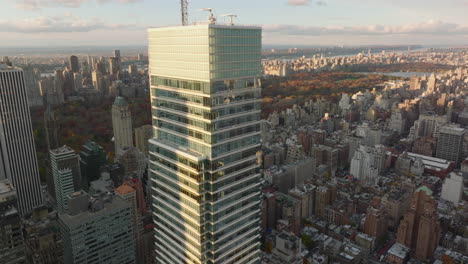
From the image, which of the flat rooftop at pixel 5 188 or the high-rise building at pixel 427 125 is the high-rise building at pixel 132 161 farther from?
the high-rise building at pixel 427 125

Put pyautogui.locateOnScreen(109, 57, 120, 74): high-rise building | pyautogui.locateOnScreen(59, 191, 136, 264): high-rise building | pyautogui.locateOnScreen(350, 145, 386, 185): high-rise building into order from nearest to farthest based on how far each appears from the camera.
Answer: pyautogui.locateOnScreen(59, 191, 136, 264): high-rise building
pyautogui.locateOnScreen(350, 145, 386, 185): high-rise building
pyautogui.locateOnScreen(109, 57, 120, 74): high-rise building

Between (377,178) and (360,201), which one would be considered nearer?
(360,201)

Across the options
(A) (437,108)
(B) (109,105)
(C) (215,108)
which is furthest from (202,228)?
(A) (437,108)

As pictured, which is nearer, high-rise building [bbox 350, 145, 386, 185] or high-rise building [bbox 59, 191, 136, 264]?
high-rise building [bbox 59, 191, 136, 264]

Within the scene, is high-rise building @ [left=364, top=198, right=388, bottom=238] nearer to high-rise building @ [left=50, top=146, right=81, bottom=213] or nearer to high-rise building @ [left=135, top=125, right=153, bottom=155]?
high-rise building @ [left=50, top=146, right=81, bottom=213]

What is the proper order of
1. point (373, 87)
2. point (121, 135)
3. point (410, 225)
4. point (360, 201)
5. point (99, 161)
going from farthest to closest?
point (373, 87) → point (121, 135) → point (99, 161) → point (360, 201) → point (410, 225)

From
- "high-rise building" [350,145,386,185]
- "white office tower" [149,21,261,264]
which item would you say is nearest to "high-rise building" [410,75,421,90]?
"high-rise building" [350,145,386,185]

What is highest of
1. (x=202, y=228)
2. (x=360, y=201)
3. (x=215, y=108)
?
(x=215, y=108)

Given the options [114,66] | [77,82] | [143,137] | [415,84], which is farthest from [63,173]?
[415,84]

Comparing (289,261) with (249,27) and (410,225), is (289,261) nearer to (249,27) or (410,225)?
(410,225)
